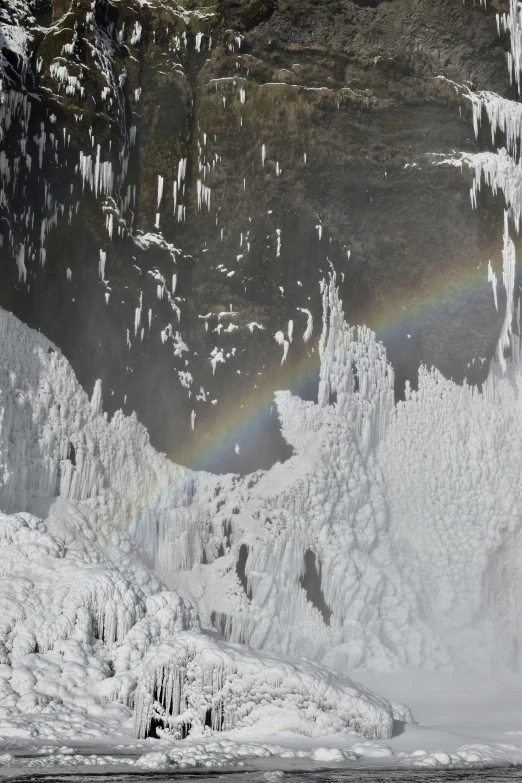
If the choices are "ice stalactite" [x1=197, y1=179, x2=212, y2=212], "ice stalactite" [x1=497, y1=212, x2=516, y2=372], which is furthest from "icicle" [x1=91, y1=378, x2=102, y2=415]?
"ice stalactite" [x1=497, y1=212, x2=516, y2=372]

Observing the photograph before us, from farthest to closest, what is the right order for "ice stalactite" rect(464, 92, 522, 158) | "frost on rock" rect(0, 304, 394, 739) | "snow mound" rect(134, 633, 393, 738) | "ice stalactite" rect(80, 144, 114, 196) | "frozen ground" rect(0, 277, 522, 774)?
"ice stalactite" rect(464, 92, 522, 158)
"ice stalactite" rect(80, 144, 114, 196)
"frozen ground" rect(0, 277, 522, 774)
"frost on rock" rect(0, 304, 394, 739)
"snow mound" rect(134, 633, 393, 738)

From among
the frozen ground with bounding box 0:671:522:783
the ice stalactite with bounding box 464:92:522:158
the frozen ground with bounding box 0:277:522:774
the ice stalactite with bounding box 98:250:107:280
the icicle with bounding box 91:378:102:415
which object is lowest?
the frozen ground with bounding box 0:671:522:783

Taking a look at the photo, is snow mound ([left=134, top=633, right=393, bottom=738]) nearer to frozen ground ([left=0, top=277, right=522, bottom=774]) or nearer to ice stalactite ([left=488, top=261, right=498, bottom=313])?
frozen ground ([left=0, top=277, right=522, bottom=774])

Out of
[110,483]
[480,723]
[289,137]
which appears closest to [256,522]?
[110,483]

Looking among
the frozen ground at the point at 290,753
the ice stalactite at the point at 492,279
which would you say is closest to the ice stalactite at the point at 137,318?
the ice stalactite at the point at 492,279

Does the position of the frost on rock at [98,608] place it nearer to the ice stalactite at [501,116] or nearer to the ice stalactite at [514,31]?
the ice stalactite at [501,116]

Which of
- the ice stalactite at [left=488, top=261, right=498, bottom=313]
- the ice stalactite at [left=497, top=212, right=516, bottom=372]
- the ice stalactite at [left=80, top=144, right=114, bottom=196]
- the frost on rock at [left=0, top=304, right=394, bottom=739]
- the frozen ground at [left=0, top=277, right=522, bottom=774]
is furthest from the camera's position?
the ice stalactite at [left=488, top=261, right=498, bottom=313]

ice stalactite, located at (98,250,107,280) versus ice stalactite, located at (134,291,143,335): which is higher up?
ice stalactite, located at (98,250,107,280)

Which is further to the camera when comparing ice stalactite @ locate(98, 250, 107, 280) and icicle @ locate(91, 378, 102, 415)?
ice stalactite @ locate(98, 250, 107, 280)

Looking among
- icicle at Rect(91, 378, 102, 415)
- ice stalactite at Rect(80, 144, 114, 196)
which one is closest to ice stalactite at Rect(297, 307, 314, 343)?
icicle at Rect(91, 378, 102, 415)
